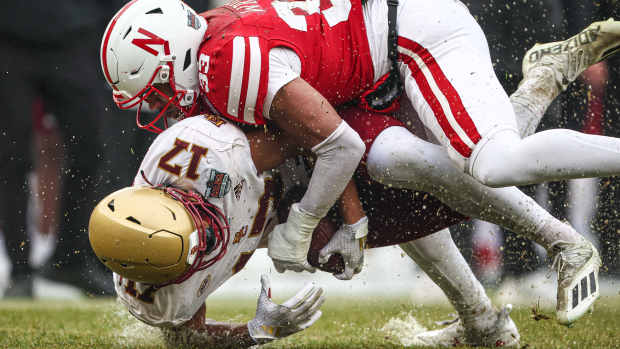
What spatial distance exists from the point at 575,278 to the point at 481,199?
38cm

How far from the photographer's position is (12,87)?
4695mm

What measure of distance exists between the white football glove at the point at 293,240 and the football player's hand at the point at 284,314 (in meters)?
0.08

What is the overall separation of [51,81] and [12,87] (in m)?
0.23

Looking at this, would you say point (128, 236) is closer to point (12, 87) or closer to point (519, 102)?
point (519, 102)

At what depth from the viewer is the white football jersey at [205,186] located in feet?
7.88

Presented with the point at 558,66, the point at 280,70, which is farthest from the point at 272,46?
the point at 558,66

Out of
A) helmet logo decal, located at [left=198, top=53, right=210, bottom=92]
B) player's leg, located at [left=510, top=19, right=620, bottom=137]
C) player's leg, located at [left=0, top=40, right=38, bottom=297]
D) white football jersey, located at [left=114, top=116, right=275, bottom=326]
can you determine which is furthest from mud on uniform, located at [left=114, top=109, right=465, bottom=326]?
player's leg, located at [left=0, top=40, right=38, bottom=297]

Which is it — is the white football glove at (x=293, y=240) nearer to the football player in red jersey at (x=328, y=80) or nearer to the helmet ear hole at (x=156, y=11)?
the football player in red jersey at (x=328, y=80)

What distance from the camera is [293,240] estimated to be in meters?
2.54

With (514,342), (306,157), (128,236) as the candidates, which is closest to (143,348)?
(128,236)

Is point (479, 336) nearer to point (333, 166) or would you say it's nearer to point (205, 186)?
point (333, 166)

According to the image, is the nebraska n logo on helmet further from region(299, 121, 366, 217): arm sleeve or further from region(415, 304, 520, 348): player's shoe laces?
region(415, 304, 520, 348): player's shoe laces

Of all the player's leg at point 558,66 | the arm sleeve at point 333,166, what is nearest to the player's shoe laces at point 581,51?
the player's leg at point 558,66

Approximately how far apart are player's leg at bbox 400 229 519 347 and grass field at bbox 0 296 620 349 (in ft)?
0.35
